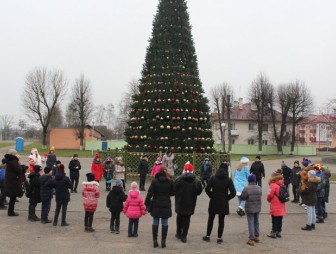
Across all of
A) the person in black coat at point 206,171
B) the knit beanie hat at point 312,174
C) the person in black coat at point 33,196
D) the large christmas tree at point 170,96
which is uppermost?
the large christmas tree at point 170,96

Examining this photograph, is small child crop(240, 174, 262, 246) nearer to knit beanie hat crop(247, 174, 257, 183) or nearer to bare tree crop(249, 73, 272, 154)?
knit beanie hat crop(247, 174, 257, 183)

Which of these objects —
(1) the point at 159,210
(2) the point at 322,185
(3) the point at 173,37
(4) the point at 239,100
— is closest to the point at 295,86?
(4) the point at 239,100

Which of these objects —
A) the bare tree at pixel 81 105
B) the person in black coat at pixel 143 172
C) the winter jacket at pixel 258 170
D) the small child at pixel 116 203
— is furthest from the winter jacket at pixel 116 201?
the bare tree at pixel 81 105

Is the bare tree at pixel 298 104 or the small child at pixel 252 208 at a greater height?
the bare tree at pixel 298 104

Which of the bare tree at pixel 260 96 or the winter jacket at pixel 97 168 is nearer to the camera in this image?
the winter jacket at pixel 97 168

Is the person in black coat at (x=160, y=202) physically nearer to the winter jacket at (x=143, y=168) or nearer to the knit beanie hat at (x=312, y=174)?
the knit beanie hat at (x=312, y=174)

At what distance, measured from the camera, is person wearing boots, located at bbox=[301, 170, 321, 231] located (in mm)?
9086

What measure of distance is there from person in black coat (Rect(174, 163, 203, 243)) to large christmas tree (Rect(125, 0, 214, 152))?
10.3 meters

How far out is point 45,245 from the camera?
720 cm

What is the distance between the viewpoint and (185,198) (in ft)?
25.3

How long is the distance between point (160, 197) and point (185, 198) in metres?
0.55

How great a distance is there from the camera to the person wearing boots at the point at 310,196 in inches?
358

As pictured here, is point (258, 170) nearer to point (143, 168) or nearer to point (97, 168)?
point (143, 168)

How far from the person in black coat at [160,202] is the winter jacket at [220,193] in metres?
0.87
